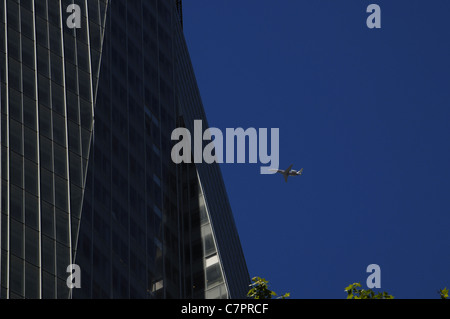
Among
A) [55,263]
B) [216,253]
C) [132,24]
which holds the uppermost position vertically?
[132,24]

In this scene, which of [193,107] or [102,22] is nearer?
[102,22]

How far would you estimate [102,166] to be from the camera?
113062 millimetres

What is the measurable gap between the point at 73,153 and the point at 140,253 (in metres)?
17.3

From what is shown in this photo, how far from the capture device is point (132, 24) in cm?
14238

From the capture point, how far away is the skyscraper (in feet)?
311

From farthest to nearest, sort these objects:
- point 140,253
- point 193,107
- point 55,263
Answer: point 193,107 → point 140,253 → point 55,263

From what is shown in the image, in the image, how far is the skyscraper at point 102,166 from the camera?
94938 millimetres

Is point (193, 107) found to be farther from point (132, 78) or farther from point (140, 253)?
point (140, 253)
